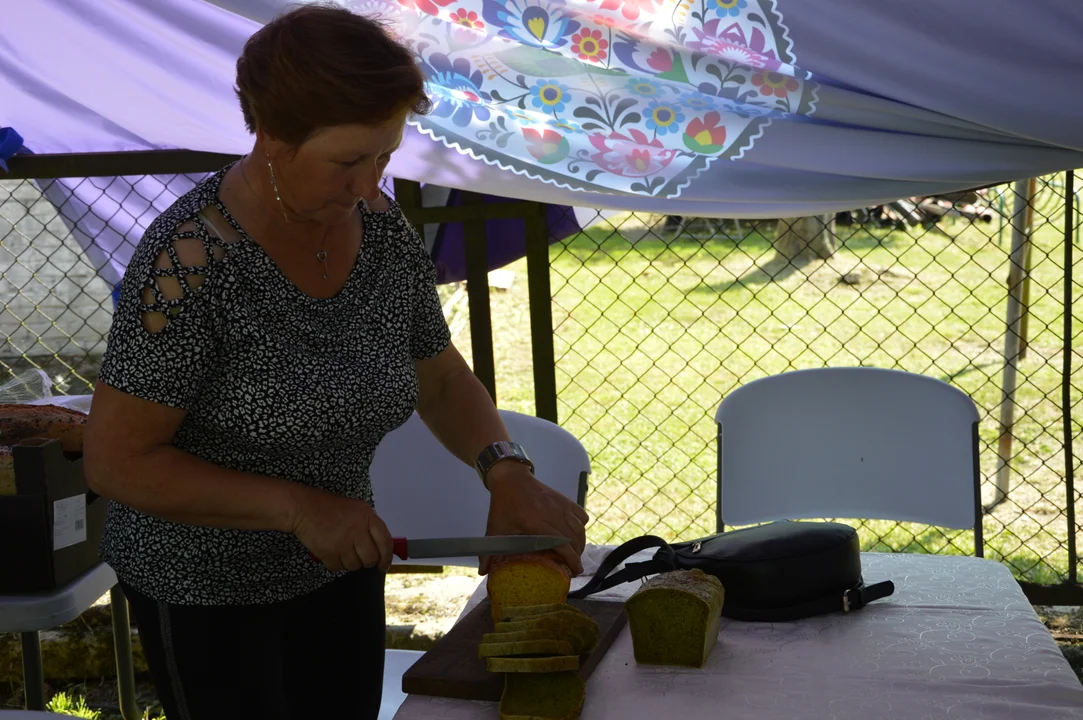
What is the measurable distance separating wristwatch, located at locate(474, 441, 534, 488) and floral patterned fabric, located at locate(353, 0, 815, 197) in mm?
1002

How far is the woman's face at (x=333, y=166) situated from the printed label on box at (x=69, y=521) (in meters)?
0.77

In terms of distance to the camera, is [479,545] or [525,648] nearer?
[525,648]

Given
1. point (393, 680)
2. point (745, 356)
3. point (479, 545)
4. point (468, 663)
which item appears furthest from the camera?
point (745, 356)

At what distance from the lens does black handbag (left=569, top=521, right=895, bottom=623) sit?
160 cm

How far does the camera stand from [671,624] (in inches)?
56.6

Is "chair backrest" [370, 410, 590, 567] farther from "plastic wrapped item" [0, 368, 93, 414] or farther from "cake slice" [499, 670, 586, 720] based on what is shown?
"cake slice" [499, 670, 586, 720]

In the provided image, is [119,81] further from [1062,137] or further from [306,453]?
[1062,137]

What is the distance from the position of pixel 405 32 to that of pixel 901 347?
4649 millimetres

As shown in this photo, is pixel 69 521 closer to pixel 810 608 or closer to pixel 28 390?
pixel 28 390

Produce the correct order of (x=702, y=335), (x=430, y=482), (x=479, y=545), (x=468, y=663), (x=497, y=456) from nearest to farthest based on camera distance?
(x=468, y=663) → (x=479, y=545) → (x=497, y=456) → (x=430, y=482) → (x=702, y=335)

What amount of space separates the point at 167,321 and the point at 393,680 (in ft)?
3.81

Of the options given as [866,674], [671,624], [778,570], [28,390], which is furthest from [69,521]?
[866,674]

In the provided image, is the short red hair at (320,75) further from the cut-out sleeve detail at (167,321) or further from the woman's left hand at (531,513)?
the woman's left hand at (531,513)

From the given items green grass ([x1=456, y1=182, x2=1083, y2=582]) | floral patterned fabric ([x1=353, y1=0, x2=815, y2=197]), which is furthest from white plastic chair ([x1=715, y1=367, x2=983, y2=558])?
green grass ([x1=456, y1=182, x2=1083, y2=582])
